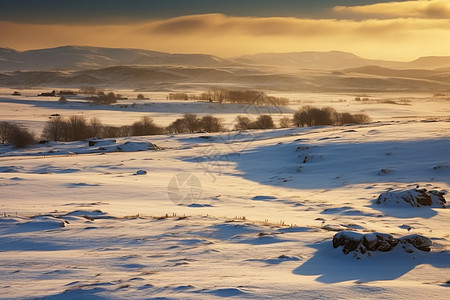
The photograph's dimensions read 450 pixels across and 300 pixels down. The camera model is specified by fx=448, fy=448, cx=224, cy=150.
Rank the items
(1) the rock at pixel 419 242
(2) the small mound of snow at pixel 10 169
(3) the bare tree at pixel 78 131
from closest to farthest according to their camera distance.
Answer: (1) the rock at pixel 419 242 < (2) the small mound of snow at pixel 10 169 < (3) the bare tree at pixel 78 131

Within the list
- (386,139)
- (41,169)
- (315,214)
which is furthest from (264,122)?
(315,214)

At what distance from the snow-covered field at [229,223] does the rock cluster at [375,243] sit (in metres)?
0.17

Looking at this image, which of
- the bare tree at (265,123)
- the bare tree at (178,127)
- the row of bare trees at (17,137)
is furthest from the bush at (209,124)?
the row of bare trees at (17,137)

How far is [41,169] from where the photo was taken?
31016mm

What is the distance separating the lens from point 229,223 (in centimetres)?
1387

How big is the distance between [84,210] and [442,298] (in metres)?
12.0

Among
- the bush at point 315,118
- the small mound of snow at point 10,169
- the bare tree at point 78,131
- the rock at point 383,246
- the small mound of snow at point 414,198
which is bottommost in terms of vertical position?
the small mound of snow at point 414,198

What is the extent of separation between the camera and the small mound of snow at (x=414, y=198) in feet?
61.8

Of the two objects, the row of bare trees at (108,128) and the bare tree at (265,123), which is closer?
the row of bare trees at (108,128)

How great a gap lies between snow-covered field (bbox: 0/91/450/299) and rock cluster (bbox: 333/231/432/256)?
17cm

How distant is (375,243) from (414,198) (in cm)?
948

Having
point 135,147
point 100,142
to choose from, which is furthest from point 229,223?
point 100,142

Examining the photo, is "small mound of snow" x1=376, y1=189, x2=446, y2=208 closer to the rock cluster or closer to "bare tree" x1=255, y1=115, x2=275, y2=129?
the rock cluster

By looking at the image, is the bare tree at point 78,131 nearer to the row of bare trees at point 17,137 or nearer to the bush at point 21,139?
the row of bare trees at point 17,137
